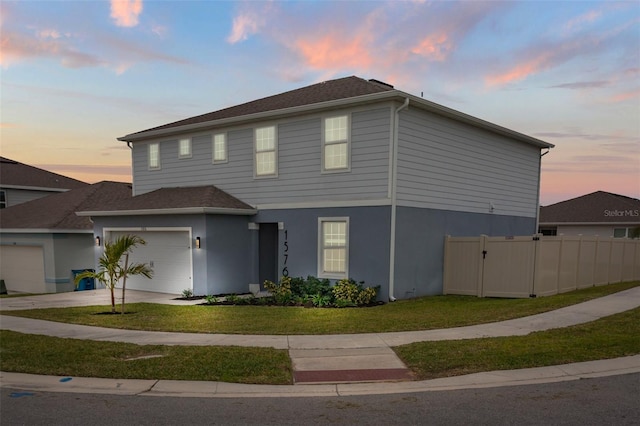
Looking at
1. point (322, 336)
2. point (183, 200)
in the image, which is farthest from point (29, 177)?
point (322, 336)

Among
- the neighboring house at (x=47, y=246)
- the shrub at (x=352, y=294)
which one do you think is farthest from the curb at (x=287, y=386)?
the neighboring house at (x=47, y=246)

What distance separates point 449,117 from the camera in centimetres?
1495

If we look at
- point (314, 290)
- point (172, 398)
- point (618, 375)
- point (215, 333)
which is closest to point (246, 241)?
point (314, 290)

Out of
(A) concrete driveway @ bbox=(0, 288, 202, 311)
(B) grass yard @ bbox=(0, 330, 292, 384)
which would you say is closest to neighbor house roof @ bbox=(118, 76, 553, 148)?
(A) concrete driveway @ bbox=(0, 288, 202, 311)

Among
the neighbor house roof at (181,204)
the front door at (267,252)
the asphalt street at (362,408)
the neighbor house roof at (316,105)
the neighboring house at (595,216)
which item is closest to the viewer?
the asphalt street at (362,408)

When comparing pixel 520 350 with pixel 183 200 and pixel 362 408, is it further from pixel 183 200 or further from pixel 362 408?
pixel 183 200

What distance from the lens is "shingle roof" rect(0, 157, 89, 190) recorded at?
93.7 feet

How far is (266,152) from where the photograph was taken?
15.7 metres

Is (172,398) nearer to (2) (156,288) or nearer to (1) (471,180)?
(2) (156,288)

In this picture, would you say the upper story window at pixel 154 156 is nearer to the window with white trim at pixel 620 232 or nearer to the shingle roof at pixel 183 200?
the shingle roof at pixel 183 200

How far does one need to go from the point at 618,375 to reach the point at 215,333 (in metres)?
7.12

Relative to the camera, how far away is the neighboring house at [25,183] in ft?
92.2

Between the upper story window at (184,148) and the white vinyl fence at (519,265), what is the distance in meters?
11.1

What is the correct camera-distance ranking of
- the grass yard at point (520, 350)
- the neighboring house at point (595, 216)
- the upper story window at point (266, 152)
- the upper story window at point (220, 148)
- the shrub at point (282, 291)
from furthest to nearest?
1. the neighboring house at point (595, 216)
2. the upper story window at point (220, 148)
3. the upper story window at point (266, 152)
4. the shrub at point (282, 291)
5. the grass yard at point (520, 350)
